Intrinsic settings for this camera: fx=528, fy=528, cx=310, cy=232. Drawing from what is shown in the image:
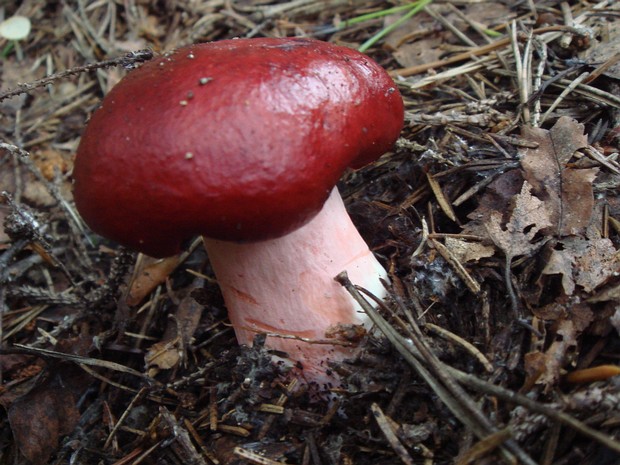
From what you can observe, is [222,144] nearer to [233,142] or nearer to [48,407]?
[233,142]

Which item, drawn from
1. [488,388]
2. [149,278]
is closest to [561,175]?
[488,388]

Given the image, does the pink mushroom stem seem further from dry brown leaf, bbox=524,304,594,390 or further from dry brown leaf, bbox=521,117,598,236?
dry brown leaf, bbox=521,117,598,236

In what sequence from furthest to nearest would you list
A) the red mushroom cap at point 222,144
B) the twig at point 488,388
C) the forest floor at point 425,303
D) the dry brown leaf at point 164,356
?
the dry brown leaf at point 164,356, the forest floor at point 425,303, the red mushroom cap at point 222,144, the twig at point 488,388

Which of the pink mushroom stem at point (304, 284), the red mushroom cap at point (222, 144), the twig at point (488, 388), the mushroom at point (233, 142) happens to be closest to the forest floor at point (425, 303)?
the twig at point (488, 388)

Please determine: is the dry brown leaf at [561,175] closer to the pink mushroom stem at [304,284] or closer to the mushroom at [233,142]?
the mushroom at [233,142]

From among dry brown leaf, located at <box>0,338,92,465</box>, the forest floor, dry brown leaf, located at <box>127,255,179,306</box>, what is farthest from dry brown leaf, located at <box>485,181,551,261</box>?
dry brown leaf, located at <box>0,338,92,465</box>

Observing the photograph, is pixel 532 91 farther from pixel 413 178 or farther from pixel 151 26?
pixel 151 26
